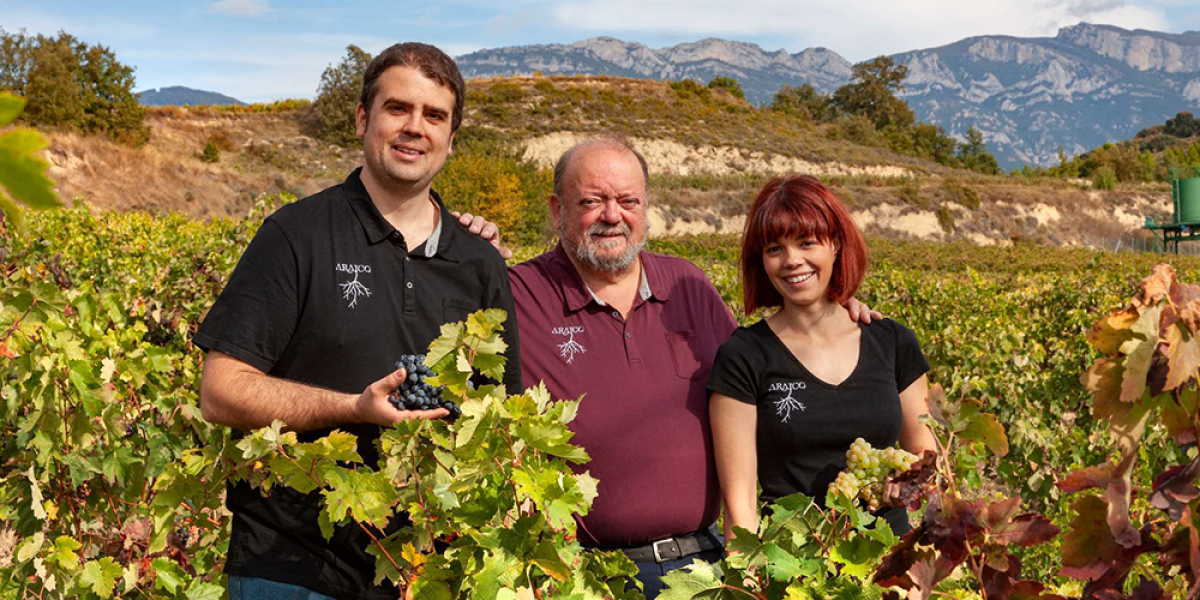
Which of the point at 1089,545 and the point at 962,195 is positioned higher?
the point at 1089,545

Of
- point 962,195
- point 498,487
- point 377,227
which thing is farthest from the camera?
point 962,195

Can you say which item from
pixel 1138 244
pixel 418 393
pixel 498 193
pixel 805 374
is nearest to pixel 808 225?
pixel 805 374

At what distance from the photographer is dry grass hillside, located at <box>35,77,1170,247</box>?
29537mm

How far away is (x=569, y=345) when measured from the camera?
106 inches

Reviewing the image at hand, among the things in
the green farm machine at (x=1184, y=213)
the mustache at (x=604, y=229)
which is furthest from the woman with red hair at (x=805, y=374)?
the green farm machine at (x=1184, y=213)

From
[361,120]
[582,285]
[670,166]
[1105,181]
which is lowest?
[1105,181]

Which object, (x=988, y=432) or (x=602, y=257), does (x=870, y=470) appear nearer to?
(x=988, y=432)

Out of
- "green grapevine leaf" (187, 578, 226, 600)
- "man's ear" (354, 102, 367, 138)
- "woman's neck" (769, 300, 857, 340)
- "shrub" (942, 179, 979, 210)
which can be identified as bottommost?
"shrub" (942, 179, 979, 210)

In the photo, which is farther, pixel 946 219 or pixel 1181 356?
pixel 946 219

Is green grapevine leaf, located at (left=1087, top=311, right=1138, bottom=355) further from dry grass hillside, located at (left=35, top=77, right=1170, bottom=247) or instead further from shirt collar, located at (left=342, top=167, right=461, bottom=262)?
dry grass hillside, located at (left=35, top=77, right=1170, bottom=247)

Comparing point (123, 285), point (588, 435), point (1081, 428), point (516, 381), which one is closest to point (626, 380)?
point (588, 435)

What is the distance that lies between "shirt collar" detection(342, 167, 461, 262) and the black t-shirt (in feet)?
2.53

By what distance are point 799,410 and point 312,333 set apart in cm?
122

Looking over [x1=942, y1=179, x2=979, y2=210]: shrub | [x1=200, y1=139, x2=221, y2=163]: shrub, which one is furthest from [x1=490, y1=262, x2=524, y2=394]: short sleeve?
[x1=942, y1=179, x2=979, y2=210]: shrub
